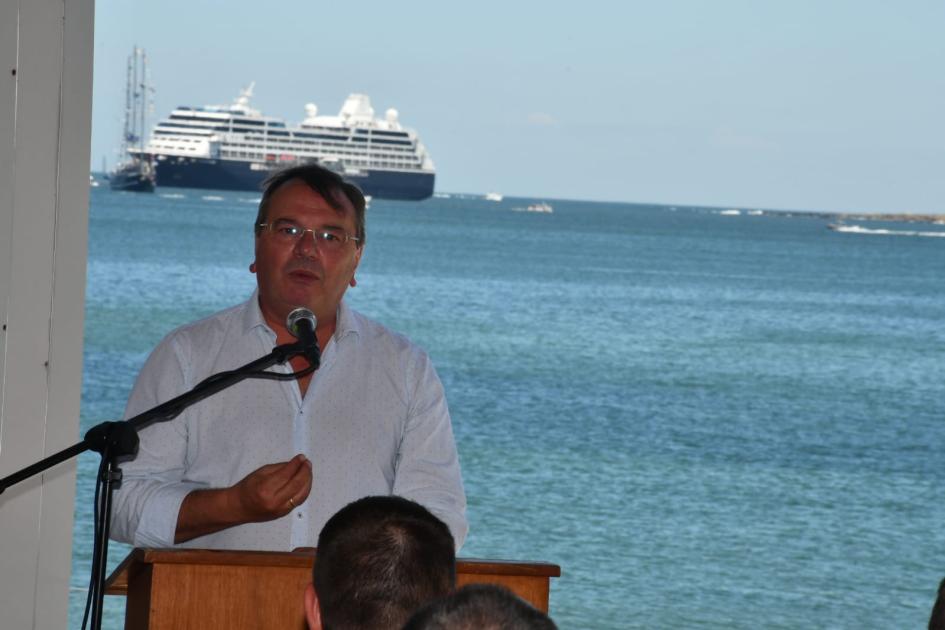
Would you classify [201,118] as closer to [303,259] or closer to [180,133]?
[180,133]

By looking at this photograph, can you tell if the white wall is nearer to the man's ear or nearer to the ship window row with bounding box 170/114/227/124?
the man's ear

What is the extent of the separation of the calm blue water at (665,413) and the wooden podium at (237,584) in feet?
18.4

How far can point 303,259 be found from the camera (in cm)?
258

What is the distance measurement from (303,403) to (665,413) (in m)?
16.9

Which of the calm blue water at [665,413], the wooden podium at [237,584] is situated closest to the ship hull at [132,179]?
the calm blue water at [665,413]

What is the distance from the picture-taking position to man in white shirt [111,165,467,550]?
2.55 meters

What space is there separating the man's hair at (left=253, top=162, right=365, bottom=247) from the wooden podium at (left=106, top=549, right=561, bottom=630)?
28.4 inches

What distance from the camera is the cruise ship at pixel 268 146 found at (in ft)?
250

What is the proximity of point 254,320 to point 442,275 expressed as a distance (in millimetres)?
38667

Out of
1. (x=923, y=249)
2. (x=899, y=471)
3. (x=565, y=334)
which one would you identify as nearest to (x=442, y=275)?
(x=565, y=334)

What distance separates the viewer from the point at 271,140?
77375 mm

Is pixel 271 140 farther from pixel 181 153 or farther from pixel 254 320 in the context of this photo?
pixel 254 320

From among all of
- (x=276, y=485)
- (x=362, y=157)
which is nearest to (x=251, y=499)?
(x=276, y=485)

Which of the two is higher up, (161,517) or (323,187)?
(323,187)
